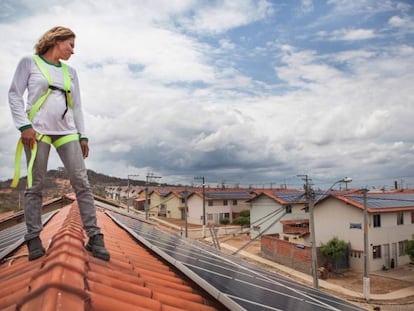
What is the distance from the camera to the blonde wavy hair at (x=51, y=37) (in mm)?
3803

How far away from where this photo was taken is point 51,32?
152 inches

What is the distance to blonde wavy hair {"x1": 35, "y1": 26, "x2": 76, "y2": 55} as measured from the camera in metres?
3.80

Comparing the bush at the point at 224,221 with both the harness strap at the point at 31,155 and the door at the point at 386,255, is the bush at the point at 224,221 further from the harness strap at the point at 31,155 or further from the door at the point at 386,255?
the harness strap at the point at 31,155

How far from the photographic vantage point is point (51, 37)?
12.5 feet

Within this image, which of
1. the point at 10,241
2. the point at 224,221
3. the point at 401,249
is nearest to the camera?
the point at 10,241

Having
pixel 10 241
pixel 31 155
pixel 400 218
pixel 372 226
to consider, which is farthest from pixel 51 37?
pixel 400 218

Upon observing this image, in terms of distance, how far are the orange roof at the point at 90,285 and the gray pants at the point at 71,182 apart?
30cm

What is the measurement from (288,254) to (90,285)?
114 feet

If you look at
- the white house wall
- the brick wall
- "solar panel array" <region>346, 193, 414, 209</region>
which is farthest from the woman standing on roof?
the white house wall

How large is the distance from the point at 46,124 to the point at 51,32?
1.02 metres

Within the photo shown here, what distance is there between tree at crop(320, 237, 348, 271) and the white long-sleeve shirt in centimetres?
3300

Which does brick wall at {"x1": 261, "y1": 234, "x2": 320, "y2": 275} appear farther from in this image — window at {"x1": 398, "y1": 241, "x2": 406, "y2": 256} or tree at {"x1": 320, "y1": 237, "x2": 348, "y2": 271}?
window at {"x1": 398, "y1": 241, "x2": 406, "y2": 256}

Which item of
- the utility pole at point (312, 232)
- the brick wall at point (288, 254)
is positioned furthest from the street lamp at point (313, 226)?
the brick wall at point (288, 254)

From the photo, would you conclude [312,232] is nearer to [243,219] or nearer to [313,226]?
[313,226]
